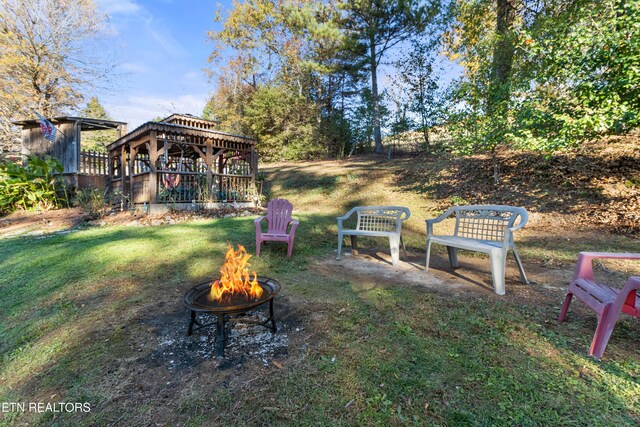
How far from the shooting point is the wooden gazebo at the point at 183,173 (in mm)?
8242

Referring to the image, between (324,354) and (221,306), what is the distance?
2.76ft

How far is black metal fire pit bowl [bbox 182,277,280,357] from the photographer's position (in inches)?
81.5

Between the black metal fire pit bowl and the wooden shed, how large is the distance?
40.3 ft

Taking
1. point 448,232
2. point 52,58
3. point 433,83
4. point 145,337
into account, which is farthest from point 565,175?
point 52,58

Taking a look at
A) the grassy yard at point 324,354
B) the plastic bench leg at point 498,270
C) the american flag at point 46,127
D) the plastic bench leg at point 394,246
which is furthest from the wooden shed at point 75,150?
the plastic bench leg at point 498,270

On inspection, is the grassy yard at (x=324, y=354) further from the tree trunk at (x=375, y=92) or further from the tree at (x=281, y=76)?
the tree at (x=281, y=76)

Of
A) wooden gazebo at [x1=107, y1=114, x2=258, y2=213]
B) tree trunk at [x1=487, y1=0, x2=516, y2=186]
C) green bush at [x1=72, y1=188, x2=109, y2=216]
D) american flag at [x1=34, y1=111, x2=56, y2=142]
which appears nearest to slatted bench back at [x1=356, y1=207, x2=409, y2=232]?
tree trunk at [x1=487, y1=0, x2=516, y2=186]

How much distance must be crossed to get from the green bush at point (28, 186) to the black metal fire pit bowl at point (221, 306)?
10222 millimetres

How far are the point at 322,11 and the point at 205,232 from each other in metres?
16.0

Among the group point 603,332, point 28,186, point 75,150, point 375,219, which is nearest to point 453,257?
point 375,219

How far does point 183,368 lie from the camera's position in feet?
6.49

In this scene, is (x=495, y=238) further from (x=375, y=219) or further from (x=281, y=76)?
(x=281, y=76)

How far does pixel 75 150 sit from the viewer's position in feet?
37.1

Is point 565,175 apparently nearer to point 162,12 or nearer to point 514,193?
point 514,193
